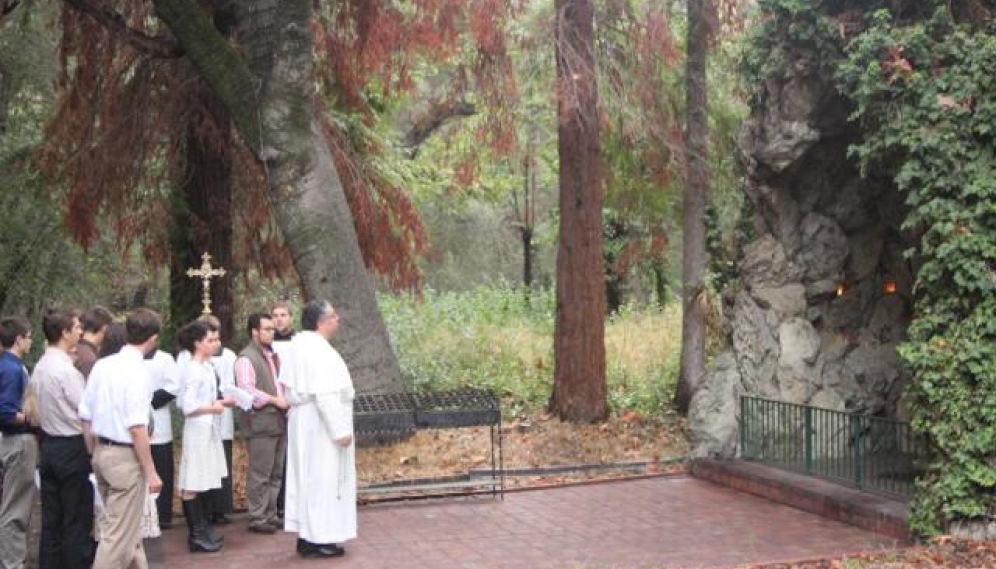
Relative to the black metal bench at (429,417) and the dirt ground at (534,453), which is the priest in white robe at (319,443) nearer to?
the black metal bench at (429,417)

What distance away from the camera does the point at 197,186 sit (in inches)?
653

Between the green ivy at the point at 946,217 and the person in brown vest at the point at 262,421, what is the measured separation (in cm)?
571

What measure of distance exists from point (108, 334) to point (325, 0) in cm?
941

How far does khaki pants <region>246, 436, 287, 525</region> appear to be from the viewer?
10602mm

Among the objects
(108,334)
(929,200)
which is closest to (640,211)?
(929,200)

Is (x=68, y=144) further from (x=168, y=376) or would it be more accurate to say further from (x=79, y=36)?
(x=168, y=376)

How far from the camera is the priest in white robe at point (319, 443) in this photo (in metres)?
9.56

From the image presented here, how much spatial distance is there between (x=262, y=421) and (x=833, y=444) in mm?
6054

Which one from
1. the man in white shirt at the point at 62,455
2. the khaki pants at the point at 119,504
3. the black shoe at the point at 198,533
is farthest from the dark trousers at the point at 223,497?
the khaki pants at the point at 119,504

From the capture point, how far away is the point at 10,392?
341 inches

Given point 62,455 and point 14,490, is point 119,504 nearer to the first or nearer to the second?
point 62,455

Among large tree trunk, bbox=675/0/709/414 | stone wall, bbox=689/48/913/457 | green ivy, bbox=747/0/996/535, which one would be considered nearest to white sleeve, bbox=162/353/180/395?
green ivy, bbox=747/0/996/535

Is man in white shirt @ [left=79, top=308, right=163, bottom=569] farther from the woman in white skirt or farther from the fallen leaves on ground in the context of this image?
the fallen leaves on ground

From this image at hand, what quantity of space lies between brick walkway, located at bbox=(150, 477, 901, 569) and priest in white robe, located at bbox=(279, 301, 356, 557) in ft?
0.87
